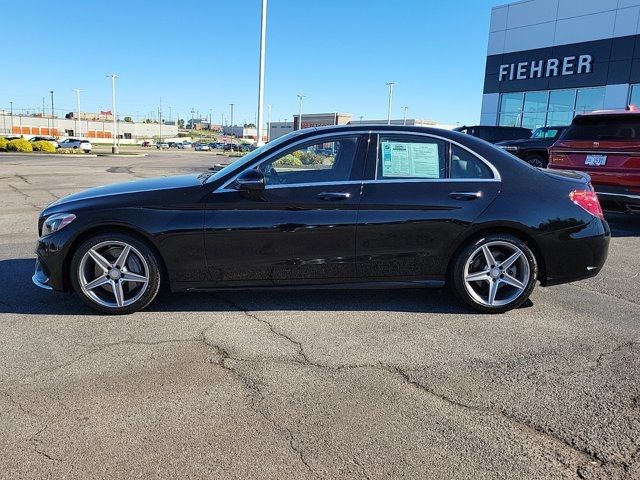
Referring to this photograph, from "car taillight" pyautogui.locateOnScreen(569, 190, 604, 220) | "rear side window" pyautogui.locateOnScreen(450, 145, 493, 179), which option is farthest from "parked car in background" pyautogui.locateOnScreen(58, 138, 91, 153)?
"car taillight" pyautogui.locateOnScreen(569, 190, 604, 220)

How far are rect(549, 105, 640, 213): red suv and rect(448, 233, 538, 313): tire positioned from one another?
4.46 m

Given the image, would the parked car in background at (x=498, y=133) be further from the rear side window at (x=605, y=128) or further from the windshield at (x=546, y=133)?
the rear side window at (x=605, y=128)

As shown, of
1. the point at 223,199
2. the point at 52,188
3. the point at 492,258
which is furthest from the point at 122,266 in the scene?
the point at 52,188

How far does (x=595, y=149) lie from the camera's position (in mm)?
8547

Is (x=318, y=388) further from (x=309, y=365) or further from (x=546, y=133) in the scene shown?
(x=546, y=133)

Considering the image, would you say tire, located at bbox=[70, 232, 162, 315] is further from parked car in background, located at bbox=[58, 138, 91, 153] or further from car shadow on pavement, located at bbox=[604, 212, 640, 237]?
parked car in background, located at bbox=[58, 138, 91, 153]

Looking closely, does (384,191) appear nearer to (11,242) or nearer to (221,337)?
(221,337)

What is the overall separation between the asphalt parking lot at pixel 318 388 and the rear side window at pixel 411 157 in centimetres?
123

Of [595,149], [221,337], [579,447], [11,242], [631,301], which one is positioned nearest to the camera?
[579,447]

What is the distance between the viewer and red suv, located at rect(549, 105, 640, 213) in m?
8.11

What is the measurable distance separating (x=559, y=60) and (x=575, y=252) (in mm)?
26492

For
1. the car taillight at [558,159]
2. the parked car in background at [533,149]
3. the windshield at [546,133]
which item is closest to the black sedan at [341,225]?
the car taillight at [558,159]

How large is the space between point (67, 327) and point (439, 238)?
3164 millimetres

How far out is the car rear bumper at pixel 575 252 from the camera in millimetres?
4691
